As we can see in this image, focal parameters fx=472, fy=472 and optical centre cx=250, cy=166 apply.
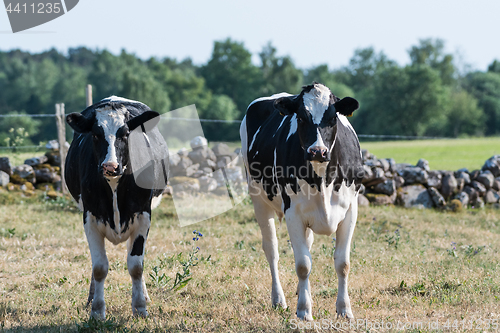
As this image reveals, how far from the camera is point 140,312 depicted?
4547 mm

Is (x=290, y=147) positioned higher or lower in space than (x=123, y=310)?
higher

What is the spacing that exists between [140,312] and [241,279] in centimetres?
144

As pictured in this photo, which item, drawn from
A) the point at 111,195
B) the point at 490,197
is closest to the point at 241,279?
the point at 111,195

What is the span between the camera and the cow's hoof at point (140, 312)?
4.53m

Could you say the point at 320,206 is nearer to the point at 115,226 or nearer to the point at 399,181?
the point at 115,226

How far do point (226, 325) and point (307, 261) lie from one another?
3.03 ft

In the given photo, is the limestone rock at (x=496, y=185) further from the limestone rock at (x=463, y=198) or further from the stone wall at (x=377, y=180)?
the limestone rock at (x=463, y=198)

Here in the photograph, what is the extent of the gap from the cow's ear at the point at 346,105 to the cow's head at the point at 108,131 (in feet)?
5.73

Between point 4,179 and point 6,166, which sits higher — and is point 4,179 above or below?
below

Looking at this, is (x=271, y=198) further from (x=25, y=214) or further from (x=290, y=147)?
(x=25, y=214)

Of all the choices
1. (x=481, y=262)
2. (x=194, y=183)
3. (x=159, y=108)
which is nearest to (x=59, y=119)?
(x=194, y=183)

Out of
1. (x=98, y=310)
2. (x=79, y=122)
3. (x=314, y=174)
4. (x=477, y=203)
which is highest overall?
(x=79, y=122)

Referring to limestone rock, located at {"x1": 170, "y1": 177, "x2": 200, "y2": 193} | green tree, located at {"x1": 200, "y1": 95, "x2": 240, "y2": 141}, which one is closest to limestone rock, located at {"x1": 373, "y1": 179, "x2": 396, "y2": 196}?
limestone rock, located at {"x1": 170, "y1": 177, "x2": 200, "y2": 193}

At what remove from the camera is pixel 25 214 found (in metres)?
9.33
